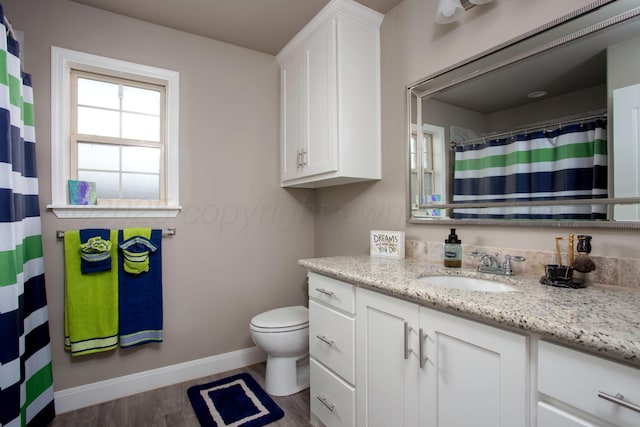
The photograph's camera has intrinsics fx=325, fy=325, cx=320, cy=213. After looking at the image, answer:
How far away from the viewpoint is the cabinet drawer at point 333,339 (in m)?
1.48

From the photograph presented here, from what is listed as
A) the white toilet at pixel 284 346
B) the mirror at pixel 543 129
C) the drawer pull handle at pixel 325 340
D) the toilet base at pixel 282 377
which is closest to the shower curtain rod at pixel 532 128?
the mirror at pixel 543 129

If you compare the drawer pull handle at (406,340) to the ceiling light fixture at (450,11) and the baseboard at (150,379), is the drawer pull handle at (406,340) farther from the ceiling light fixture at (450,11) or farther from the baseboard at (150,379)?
the baseboard at (150,379)

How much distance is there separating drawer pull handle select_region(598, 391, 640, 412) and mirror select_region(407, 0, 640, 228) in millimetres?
708

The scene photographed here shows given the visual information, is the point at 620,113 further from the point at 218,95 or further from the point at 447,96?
the point at 218,95

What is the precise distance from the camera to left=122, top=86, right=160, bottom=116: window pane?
2281 millimetres

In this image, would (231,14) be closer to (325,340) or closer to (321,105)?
(321,105)

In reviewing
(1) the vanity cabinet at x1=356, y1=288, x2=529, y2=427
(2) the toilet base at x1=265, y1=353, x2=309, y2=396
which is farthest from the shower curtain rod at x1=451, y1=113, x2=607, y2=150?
(2) the toilet base at x1=265, y1=353, x2=309, y2=396

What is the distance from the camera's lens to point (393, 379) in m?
1.25

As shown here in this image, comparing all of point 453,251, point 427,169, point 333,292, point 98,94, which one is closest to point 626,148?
point 453,251

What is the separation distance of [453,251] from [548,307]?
699 millimetres

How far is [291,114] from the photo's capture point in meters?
2.43

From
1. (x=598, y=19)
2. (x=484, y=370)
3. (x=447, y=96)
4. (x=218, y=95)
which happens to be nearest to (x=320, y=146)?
(x=447, y=96)

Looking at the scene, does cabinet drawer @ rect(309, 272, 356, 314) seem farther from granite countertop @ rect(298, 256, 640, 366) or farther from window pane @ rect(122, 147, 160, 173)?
window pane @ rect(122, 147, 160, 173)

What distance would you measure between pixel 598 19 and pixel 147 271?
102 inches
